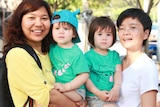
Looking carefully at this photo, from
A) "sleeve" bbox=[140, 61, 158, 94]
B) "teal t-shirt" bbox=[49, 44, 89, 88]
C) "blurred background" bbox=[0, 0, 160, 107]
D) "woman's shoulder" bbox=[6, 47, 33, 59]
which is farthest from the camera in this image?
"blurred background" bbox=[0, 0, 160, 107]

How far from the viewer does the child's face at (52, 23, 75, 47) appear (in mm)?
2507

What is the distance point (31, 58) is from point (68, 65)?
0.33 meters

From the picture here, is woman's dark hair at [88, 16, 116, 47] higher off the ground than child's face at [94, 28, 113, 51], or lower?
higher

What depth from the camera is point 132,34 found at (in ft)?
8.28

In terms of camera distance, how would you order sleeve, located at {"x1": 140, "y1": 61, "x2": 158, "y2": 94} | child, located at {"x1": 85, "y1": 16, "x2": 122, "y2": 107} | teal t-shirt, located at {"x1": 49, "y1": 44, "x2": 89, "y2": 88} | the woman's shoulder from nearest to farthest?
1. the woman's shoulder
2. sleeve, located at {"x1": 140, "y1": 61, "x2": 158, "y2": 94}
3. teal t-shirt, located at {"x1": 49, "y1": 44, "x2": 89, "y2": 88}
4. child, located at {"x1": 85, "y1": 16, "x2": 122, "y2": 107}

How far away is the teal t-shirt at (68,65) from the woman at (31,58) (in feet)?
0.19

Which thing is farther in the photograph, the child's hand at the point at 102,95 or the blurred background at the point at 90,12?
the blurred background at the point at 90,12

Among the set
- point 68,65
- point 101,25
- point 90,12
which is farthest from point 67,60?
point 90,12

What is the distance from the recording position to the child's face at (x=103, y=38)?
267 cm

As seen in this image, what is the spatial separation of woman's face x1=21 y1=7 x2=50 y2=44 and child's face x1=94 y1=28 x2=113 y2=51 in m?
0.41

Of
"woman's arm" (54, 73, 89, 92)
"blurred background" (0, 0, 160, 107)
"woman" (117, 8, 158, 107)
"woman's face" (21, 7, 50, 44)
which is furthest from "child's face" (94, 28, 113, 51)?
"blurred background" (0, 0, 160, 107)

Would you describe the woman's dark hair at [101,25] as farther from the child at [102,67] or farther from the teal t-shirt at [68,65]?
the teal t-shirt at [68,65]

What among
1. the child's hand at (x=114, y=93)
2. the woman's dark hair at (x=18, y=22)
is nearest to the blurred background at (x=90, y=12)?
the woman's dark hair at (x=18, y=22)

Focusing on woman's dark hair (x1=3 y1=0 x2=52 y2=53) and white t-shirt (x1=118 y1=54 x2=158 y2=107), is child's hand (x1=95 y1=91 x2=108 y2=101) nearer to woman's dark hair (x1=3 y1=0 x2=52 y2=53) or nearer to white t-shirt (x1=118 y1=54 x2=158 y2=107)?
white t-shirt (x1=118 y1=54 x2=158 y2=107)
